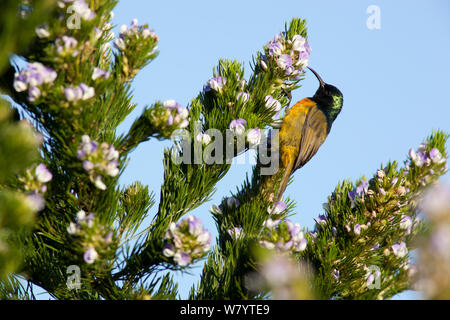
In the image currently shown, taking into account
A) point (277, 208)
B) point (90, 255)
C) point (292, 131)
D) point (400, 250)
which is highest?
point (292, 131)

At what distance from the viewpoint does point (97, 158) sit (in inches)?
73.3

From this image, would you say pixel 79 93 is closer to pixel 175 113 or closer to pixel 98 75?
pixel 98 75

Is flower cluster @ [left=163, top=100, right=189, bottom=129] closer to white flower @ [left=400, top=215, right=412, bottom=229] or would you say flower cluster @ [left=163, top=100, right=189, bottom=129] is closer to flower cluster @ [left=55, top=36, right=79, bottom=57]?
flower cluster @ [left=55, top=36, right=79, bottom=57]

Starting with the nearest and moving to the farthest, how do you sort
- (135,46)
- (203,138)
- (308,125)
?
(135,46)
(203,138)
(308,125)

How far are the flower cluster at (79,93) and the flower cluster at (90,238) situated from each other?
19.9 inches

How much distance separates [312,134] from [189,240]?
4082 millimetres

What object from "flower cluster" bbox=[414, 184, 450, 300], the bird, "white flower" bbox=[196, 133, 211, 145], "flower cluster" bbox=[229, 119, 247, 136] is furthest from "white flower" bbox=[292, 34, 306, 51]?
"flower cluster" bbox=[414, 184, 450, 300]

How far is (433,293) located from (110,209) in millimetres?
1612

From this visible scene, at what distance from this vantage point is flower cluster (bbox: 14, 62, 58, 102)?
183 cm

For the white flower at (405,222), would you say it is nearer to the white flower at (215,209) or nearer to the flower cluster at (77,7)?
the white flower at (215,209)

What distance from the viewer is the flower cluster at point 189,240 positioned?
6.00 ft

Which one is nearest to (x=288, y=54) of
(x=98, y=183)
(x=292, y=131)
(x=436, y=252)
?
(x=98, y=183)
